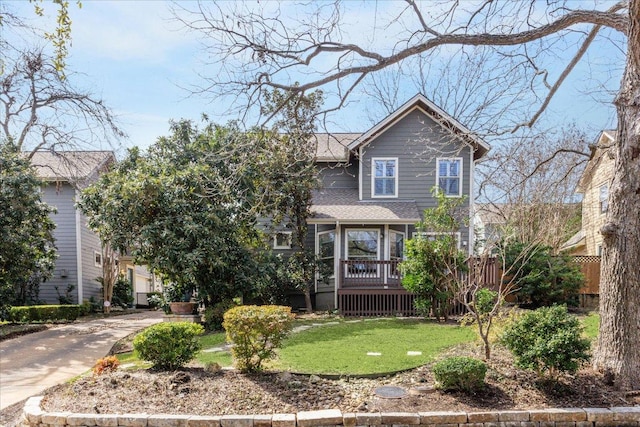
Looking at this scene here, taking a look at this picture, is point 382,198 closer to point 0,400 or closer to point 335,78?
point 335,78

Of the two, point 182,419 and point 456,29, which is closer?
point 182,419

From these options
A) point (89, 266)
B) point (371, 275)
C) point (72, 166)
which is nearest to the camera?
point (371, 275)

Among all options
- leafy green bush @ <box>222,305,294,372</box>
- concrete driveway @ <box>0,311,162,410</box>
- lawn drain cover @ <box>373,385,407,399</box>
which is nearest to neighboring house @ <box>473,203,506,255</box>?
lawn drain cover @ <box>373,385,407,399</box>

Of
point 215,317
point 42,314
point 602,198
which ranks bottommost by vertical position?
point 42,314

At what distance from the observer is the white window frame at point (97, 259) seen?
1891 cm

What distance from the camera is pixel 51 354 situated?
9.12 metres

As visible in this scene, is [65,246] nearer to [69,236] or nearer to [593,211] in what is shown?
[69,236]

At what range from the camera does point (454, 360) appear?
17.5ft

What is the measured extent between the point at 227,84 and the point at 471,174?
35.2 feet

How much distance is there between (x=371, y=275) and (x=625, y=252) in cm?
763

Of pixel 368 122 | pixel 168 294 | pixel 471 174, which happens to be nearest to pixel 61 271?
pixel 168 294

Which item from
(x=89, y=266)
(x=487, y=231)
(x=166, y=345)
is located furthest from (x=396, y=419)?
(x=89, y=266)

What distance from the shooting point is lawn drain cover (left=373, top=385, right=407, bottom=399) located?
5148 mm

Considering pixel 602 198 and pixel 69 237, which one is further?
pixel 602 198
